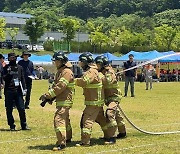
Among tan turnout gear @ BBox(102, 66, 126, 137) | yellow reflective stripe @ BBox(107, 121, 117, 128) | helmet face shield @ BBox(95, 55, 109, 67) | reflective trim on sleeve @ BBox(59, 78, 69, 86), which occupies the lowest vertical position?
yellow reflective stripe @ BBox(107, 121, 117, 128)

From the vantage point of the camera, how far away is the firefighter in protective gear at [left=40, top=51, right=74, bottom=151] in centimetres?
1006

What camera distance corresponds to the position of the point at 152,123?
14125 mm

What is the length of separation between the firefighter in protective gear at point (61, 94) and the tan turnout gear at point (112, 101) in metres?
0.95

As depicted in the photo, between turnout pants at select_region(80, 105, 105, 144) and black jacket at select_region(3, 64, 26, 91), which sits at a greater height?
black jacket at select_region(3, 64, 26, 91)

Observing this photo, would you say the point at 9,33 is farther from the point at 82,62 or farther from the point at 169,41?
the point at 82,62

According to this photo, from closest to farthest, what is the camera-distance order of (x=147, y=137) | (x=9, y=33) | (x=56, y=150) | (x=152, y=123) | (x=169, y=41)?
(x=56, y=150) → (x=147, y=137) → (x=152, y=123) → (x=169, y=41) → (x=9, y=33)

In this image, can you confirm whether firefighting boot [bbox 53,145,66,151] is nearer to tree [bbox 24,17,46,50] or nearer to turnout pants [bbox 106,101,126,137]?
turnout pants [bbox 106,101,126,137]

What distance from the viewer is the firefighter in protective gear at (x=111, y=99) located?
1083 centimetres

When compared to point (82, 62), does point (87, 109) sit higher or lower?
lower

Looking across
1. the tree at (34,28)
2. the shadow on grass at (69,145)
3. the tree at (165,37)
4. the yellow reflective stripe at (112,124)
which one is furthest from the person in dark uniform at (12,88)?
the tree at (34,28)

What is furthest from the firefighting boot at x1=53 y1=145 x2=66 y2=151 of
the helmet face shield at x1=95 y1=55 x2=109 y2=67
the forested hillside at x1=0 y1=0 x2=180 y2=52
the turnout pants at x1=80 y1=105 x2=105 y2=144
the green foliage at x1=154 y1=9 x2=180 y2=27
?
the green foliage at x1=154 y1=9 x2=180 y2=27

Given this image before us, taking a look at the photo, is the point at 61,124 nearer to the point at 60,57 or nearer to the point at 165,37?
the point at 60,57

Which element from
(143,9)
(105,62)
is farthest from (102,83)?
(143,9)

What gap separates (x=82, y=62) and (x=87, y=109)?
0.98 metres
